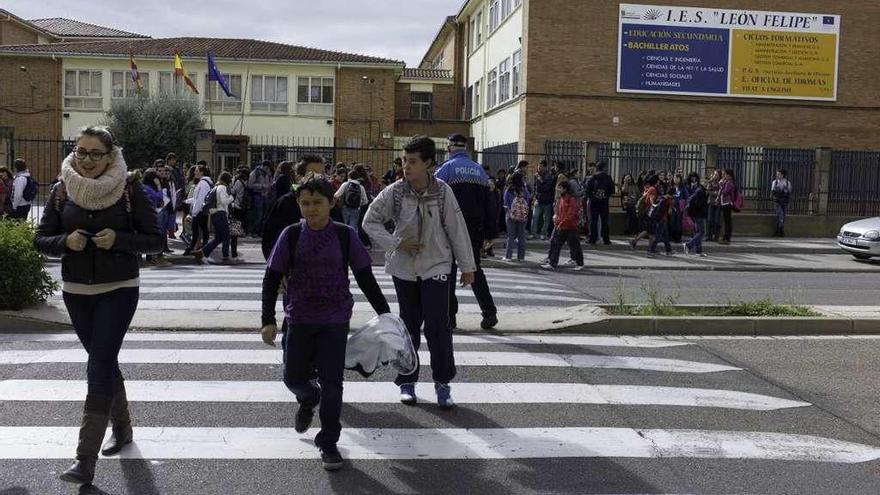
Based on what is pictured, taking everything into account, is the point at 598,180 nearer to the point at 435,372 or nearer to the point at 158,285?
the point at 158,285

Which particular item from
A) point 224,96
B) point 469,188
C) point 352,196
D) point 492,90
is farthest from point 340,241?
point 224,96

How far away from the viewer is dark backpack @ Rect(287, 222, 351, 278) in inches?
206

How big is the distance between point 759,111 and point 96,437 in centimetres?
3022

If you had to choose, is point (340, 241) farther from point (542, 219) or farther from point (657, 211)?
point (542, 219)

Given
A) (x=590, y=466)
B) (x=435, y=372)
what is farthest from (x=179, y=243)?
(x=590, y=466)

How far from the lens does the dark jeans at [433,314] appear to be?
6227 millimetres

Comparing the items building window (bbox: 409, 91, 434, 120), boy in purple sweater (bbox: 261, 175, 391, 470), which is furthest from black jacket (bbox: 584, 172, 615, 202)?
building window (bbox: 409, 91, 434, 120)

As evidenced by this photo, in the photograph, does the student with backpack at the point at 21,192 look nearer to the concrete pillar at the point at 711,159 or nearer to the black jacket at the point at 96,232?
the black jacket at the point at 96,232

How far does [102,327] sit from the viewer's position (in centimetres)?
484

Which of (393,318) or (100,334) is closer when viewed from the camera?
(100,334)

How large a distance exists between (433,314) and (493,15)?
33374 mm

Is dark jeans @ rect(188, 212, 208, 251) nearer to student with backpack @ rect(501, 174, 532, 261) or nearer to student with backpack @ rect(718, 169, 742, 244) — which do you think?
student with backpack @ rect(501, 174, 532, 261)

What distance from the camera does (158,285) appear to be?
12.5 m

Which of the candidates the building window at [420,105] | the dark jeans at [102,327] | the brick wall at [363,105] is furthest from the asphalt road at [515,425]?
the building window at [420,105]
